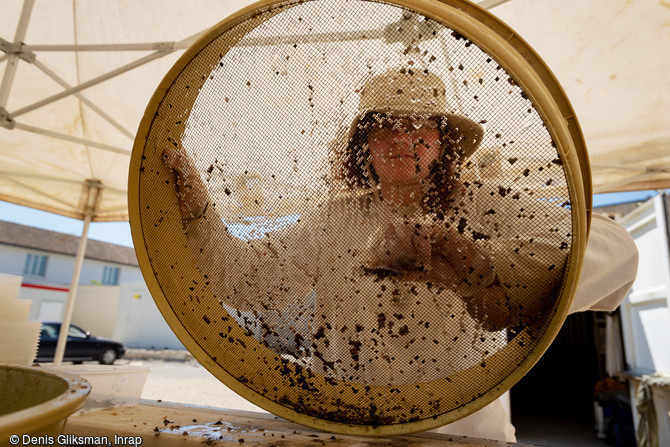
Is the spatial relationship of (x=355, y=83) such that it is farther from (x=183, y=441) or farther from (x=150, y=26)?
(x=150, y=26)

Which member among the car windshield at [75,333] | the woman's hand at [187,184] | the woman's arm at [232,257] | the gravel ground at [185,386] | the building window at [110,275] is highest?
the building window at [110,275]

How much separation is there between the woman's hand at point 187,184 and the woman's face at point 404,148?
0.35 meters

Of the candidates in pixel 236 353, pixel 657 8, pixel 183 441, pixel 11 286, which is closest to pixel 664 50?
pixel 657 8

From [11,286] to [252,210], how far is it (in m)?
0.86

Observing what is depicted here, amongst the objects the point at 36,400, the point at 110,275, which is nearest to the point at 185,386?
the point at 36,400

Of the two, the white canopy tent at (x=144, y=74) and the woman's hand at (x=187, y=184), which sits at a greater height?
the white canopy tent at (x=144, y=74)

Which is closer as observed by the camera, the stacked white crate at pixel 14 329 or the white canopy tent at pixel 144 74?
the stacked white crate at pixel 14 329

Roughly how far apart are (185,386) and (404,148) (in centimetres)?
802

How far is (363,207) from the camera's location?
0.69 meters

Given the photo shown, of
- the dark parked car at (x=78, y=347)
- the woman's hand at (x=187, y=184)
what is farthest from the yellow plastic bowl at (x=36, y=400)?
the dark parked car at (x=78, y=347)

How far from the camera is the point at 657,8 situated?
1.59 m

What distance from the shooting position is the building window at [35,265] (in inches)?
649

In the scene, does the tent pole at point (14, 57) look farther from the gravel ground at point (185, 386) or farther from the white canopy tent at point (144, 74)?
the gravel ground at point (185, 386)

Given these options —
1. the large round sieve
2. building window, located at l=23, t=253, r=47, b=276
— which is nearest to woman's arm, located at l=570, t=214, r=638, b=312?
the large round sieve
